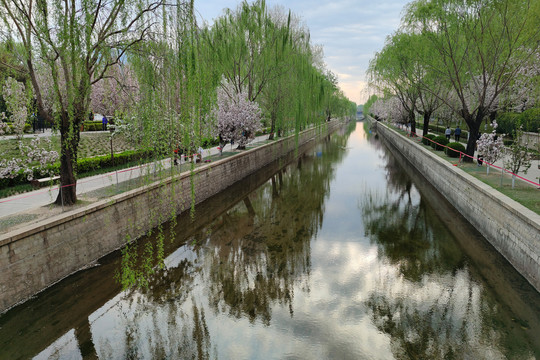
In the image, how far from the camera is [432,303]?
7230mm

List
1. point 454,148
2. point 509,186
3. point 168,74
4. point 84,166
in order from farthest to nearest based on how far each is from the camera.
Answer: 1. point 454,148
2. point 84,166
3. point 509,186
4. point 168,74

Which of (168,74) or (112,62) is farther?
(112,62)

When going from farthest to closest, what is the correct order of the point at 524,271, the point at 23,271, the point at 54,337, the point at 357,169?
the point at 357,169
the point at 524,271
the point at 23,271
the point at 54,337

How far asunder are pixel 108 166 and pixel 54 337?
38.4 feet

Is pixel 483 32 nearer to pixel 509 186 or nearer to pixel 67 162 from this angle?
pixel 509 186

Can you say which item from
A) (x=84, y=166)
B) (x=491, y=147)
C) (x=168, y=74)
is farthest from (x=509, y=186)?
(x=84, y=166)

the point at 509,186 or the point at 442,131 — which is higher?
the point at 442,131

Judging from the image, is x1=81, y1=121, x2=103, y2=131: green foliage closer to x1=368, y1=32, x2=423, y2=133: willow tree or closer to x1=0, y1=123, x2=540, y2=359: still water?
x1=0, y1=123, x2=540, y2=359: still water

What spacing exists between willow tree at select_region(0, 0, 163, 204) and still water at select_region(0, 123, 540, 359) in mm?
3037

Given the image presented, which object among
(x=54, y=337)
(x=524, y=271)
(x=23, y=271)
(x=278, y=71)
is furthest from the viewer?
(x=278, y=71)

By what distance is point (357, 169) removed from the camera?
2355 cm

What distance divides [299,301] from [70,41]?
7.24m

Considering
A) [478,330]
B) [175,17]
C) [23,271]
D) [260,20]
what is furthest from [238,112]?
[478,330]

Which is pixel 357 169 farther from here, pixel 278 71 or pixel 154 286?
pixel 154 286
